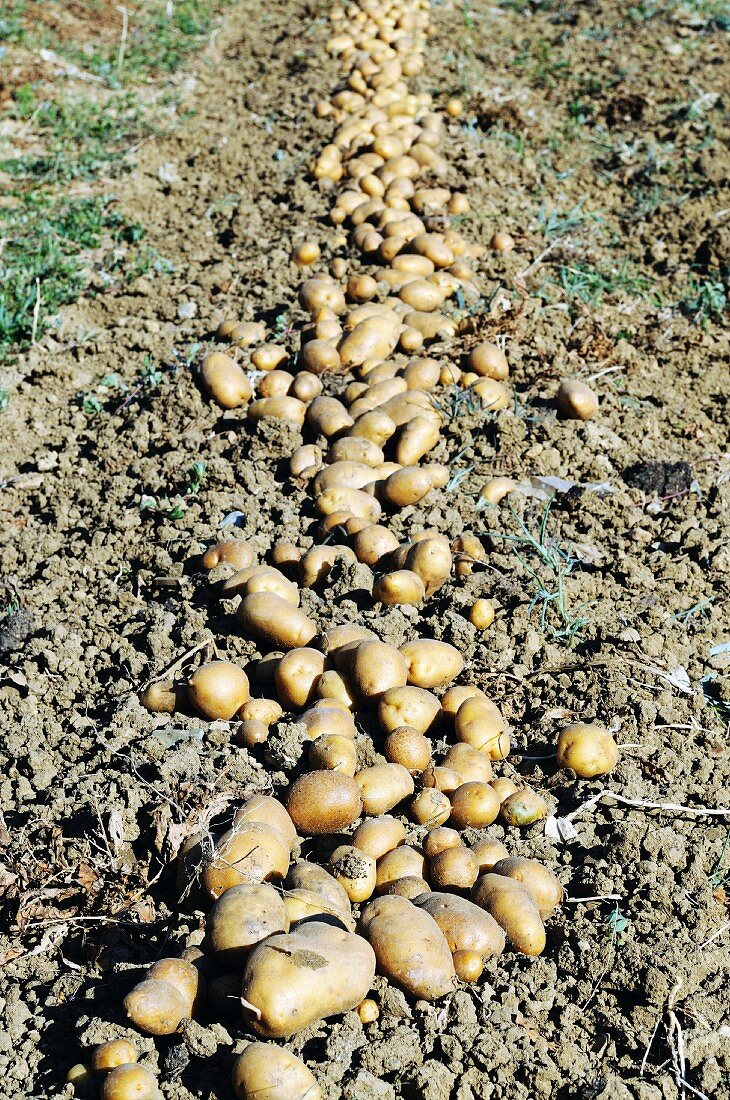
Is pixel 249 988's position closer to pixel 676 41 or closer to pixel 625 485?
pixel 625 485

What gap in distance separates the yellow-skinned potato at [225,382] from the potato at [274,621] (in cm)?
139

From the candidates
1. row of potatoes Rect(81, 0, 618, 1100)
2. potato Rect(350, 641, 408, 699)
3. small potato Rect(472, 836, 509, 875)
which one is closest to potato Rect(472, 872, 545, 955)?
row of potatoes Rect(81, 0, 618, 1100)

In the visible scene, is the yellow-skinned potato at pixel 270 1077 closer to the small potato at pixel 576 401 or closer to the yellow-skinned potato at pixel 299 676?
the yellow-skinned potato at pixel 299 676

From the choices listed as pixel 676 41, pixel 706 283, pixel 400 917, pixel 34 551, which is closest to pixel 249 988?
pixel 400 917

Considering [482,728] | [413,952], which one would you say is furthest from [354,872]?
[482,728]

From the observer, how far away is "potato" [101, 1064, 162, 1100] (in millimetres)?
1906

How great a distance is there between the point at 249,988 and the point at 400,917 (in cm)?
41

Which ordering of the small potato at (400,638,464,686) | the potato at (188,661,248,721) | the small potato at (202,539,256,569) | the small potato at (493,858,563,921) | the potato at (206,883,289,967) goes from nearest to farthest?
→ the potato at (206,883,289,967)
the small potato at (493,858,563,921)
the potato at (188,661,248,721)
the small potato at (400,638,464,686)
the small potato at (202,539,256,569)

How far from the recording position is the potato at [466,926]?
2295 millimetres

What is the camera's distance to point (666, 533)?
12.2 ft

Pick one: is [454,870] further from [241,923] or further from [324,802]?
[241,923]

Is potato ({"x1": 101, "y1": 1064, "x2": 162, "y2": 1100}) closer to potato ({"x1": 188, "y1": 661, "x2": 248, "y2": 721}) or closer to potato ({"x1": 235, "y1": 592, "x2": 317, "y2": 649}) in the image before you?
potato ({"x1": 188, "y1": 661, "x2": 248, "y2": 721})

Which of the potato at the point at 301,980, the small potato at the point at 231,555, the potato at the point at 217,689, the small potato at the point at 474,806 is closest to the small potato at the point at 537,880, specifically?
the small potato at the point at 474,806

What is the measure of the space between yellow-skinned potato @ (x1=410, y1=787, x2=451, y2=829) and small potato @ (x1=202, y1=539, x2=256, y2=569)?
1.05 meters
